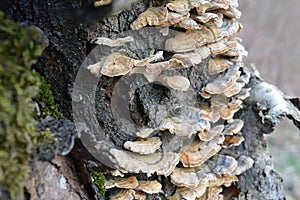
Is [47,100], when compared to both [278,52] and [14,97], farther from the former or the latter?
[278,52]

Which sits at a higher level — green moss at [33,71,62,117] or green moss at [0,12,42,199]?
green moss at [0,12,42,199]

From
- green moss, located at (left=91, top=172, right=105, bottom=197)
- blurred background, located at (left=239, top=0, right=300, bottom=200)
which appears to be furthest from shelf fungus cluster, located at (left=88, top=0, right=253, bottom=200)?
blurred background, located at (left=239, top=0, right=300, bottom=200)

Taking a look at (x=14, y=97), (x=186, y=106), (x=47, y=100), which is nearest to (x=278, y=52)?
(x=186, y=106)

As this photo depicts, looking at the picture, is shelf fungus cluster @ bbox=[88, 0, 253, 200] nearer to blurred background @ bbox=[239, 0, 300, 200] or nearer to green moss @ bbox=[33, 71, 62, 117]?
green moss @ bbox=[33, 71, 62, 117]

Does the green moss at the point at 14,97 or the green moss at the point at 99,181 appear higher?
the green moss at the point at 14,97

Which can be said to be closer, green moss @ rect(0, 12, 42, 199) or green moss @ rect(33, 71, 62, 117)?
green moss @ rect(0, 12, 42, 199)

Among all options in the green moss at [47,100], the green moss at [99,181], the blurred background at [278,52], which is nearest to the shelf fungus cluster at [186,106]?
the green moss at [99,181]

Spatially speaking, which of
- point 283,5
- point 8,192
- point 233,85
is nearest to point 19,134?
point 8,192

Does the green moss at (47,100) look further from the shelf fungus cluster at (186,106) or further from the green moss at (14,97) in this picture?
the green moss at (14,97)
